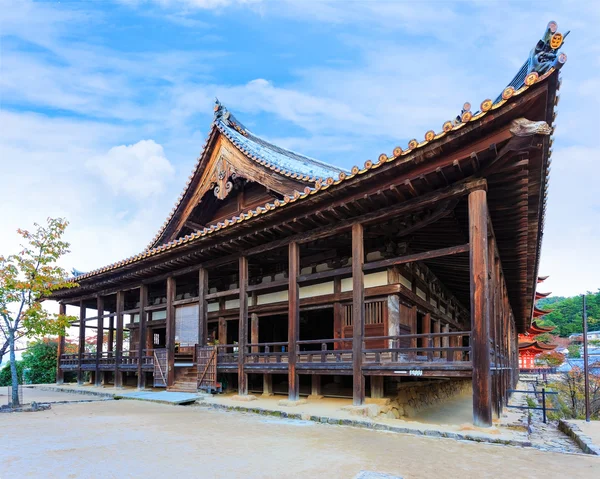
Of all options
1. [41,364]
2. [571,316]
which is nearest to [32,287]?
[41,364]

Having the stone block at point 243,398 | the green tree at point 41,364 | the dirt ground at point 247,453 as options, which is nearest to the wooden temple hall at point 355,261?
the stone block at point 243,398

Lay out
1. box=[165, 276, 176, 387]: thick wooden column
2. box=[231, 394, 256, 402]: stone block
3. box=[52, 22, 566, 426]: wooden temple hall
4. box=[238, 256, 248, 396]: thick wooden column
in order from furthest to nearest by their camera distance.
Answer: box=[165, 276, 176, 387]: thick wooden column → box=[238, 256, 248, 396]: thick wooden column → box=[231, 394, 256, 402]: stone block → box=[52, 22, 566, 426]: wooden temple hall

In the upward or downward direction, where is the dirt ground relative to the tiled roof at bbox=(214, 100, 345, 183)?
downward

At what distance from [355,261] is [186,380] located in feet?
26.9

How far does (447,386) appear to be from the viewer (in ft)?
57.2

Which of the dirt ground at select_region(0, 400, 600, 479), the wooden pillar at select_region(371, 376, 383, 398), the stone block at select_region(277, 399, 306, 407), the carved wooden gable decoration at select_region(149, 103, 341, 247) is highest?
the carved wooden gable decoration at select_region(149, 103, 341, 247)

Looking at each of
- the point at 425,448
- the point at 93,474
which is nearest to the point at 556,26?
the point at 425,448

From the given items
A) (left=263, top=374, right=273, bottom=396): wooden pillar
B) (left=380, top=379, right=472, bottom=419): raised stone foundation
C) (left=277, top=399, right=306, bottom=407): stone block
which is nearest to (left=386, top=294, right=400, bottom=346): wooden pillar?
(left=380, top=379, right=472, bottom=419): raised stone foundation

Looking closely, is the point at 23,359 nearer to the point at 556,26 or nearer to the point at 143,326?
the point at 143,326

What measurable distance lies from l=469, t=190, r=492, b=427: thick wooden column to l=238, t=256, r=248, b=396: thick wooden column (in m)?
7.27

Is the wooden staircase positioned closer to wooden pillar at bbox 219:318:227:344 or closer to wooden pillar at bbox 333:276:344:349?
wooden pillar at bbox 219:318:227:344

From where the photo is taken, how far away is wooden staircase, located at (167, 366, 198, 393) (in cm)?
1557

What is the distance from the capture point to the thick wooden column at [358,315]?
10.7m

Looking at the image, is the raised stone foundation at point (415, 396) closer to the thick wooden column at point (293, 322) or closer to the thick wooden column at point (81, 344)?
the thick wooden column at point (293, 322)
